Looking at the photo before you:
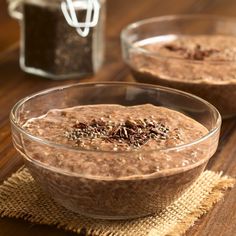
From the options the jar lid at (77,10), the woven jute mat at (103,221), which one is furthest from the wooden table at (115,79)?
the jar lid at (77,10)

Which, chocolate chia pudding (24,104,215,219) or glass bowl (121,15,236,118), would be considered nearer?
chocolate chia pudding (24,104,215,219)

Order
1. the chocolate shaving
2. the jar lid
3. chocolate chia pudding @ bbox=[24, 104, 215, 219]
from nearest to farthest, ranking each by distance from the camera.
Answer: chocolate chia pudding @ bbox=[24, 104, 215, 219], the chocolate shaving, the jar lid

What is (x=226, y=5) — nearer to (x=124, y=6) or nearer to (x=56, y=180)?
(x=124, y=6)

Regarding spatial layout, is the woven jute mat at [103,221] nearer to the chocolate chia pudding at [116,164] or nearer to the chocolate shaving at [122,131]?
the chocolate chia pudding at [116,164]

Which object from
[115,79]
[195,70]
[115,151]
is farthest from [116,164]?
[115,79]

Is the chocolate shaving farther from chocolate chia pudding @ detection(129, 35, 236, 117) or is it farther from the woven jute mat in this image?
chocolate chia pudding @ detection(129, 35, 236, 117)

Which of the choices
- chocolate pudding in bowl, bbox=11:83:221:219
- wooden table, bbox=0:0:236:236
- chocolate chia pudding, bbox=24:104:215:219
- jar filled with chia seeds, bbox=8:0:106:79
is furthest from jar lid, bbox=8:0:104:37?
chocolate chia pudding, bbox=24:104:215:219

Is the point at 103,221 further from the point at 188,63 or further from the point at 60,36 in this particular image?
the point at 60,36
